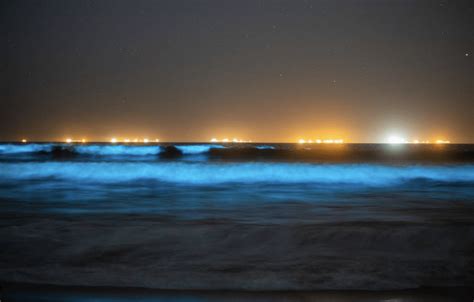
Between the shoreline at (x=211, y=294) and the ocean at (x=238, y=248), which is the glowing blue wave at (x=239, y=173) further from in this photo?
the shoreline at (x=211, y=294)

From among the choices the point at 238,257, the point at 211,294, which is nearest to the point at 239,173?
the point at 238,257

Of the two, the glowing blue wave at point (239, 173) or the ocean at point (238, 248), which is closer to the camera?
the ocean at point (238, 248)

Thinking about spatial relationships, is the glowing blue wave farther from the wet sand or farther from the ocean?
the wet sand

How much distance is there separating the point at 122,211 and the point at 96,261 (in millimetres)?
2452

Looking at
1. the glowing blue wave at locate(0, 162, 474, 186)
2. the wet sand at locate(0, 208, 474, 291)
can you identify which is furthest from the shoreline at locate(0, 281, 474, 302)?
the glowing blue wave at locate(0, 162, 474, 186)

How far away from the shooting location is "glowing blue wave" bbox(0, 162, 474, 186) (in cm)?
1064

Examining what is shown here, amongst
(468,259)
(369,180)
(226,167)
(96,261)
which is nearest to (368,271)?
(468,259)

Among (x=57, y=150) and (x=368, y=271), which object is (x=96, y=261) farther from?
(x=57, y=150)

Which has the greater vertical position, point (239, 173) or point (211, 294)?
point (239, 173)

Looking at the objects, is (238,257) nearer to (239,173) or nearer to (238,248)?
(238,248)

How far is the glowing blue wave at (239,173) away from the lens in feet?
34.9

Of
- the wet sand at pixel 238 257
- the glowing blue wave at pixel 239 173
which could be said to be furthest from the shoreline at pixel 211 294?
the glowing blue wave at pixel 239 173

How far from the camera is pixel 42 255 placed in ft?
8.57

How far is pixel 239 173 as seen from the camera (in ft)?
38.6
